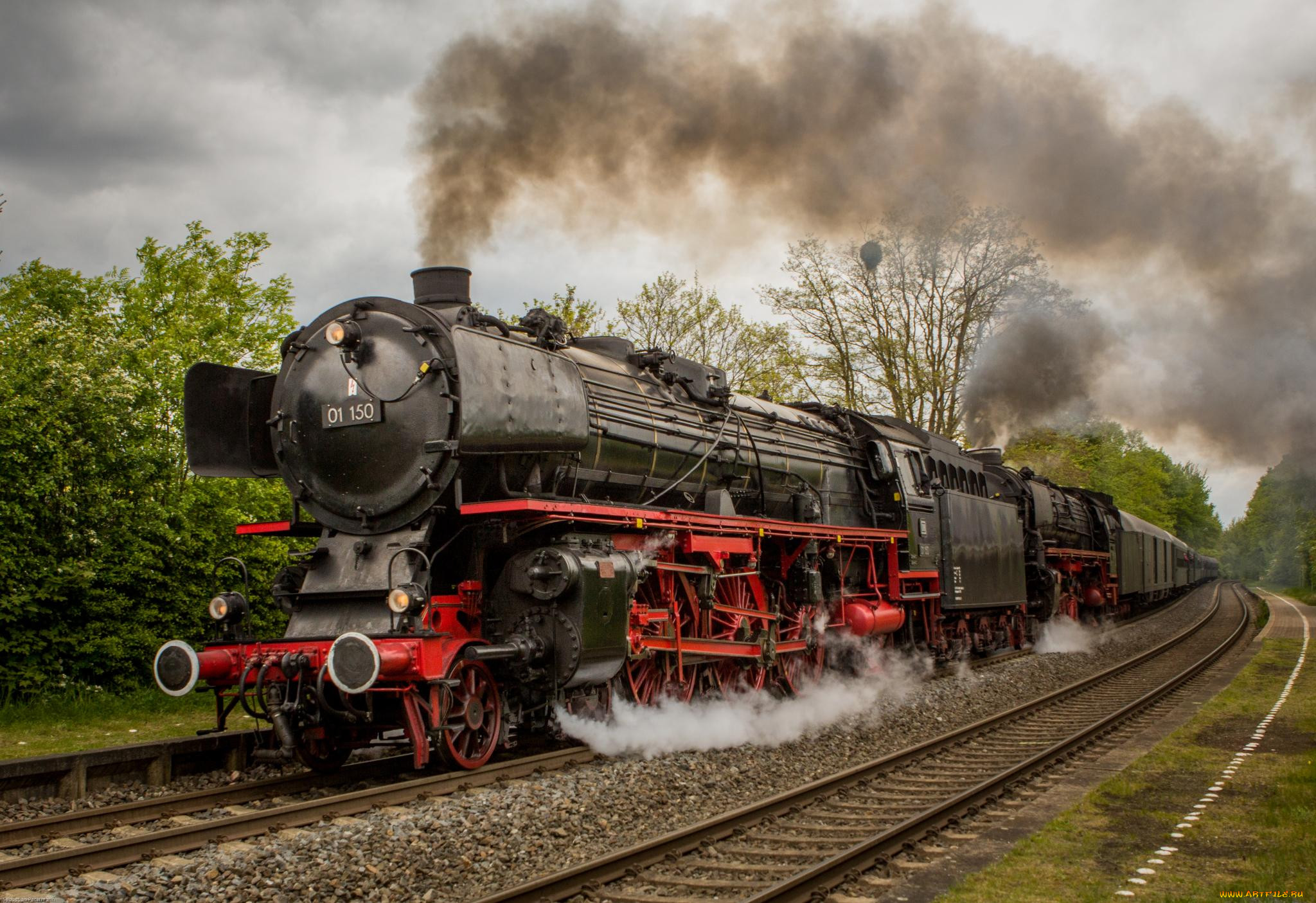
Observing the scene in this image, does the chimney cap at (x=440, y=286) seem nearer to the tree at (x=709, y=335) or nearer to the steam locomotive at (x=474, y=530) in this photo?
the steam locomotive at (x=474, y=530)

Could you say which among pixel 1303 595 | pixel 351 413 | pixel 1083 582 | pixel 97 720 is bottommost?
pixel 1303 595

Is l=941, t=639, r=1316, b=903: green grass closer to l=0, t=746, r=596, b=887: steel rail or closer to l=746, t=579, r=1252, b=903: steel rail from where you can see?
l=746, t=579, r=1252, b=903: steel rail

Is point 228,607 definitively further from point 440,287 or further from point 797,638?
point 797,638

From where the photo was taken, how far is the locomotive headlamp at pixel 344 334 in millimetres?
7965

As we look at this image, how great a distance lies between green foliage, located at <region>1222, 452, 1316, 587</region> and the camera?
11258 mm

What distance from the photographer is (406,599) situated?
710 cm

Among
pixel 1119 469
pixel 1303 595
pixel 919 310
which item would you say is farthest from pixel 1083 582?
pixel 1303 595

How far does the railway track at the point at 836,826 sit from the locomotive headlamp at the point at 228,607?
155 inches

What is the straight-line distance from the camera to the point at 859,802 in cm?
764

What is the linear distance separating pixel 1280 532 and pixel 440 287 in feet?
122

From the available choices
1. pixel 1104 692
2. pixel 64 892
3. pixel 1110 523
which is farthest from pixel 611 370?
pixel 1110 523

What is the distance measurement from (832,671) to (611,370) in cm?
568

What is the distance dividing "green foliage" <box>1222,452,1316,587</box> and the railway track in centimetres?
313

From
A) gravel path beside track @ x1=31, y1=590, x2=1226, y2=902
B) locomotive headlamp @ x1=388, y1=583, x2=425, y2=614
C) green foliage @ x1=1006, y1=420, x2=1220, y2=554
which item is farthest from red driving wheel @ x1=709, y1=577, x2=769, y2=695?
green foliage @ x1=1006, y1=420, x2=1220, y2=554
